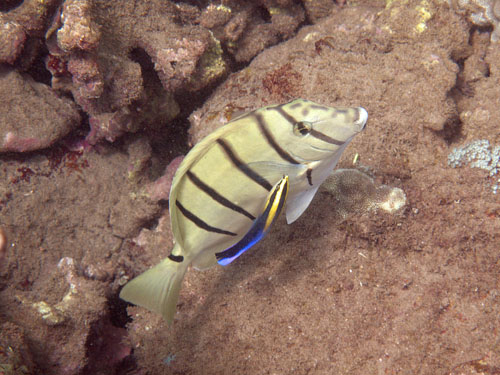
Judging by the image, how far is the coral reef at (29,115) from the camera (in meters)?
3.87

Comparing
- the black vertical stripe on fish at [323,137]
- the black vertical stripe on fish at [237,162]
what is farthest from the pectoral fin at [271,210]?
the black vertical stripe on fish at [323,137]

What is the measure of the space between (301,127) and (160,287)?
4.79ft

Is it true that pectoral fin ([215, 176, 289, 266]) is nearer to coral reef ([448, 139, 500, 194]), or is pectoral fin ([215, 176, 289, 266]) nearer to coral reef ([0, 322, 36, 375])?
coral reef ([0, 322, 36, 375])

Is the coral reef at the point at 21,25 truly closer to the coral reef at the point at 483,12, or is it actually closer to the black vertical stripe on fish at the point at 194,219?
the black vertical stripe on fish at the point at 194,219

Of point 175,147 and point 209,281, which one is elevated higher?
point 175,147

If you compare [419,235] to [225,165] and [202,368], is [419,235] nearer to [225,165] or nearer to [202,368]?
[225,165]

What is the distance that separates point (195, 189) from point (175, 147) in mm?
3110

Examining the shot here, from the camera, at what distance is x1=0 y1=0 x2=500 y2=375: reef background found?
2.86 meters

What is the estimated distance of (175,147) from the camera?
4957mm

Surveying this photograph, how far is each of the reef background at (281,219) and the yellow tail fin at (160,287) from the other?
2.87 feet

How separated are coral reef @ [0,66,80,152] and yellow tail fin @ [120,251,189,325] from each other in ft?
8.83

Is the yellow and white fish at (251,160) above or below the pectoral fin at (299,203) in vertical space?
above

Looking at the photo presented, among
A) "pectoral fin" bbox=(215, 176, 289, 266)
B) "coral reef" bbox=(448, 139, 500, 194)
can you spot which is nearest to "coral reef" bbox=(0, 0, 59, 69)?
"pectoral fin" bbox=(215, 176, 289, 266)

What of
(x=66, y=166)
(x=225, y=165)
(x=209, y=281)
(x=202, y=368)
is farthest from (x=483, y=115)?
(x=66, y=166)
